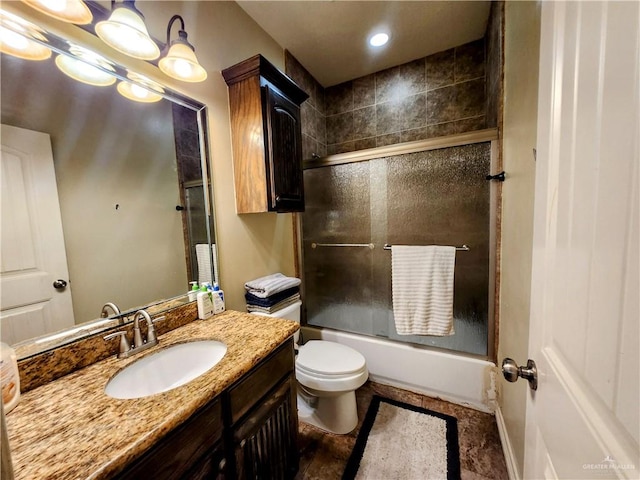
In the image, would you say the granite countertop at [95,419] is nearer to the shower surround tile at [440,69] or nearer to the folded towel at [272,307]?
the folded towel at [272,307]

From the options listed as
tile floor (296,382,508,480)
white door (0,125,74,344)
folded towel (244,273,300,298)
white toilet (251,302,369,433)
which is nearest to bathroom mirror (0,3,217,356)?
white door (0,125,74,344)

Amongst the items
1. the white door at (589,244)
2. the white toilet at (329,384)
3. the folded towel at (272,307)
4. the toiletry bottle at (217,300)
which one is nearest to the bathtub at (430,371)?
the white toilet at (329,384)

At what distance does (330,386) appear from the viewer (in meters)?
1.40

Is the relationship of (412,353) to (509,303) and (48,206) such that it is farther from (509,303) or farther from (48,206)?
(48,206)

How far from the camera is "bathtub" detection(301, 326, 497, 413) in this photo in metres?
1.63

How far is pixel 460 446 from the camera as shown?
139cm

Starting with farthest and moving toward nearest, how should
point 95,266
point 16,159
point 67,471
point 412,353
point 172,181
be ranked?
point 412,353
point 172,181
point 95,266
point 16,159
point 67,471

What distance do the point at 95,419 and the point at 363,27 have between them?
8.11 feet

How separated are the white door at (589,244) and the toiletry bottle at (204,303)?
128cm

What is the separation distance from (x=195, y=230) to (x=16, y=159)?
26.7 inches

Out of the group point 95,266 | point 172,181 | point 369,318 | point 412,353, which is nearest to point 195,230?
point 172,181

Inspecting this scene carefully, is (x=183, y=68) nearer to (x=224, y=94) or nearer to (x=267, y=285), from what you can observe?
(x=224, y=94)

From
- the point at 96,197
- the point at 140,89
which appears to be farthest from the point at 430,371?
the point at 140,89

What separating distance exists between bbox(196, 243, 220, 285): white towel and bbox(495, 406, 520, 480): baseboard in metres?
1.72
